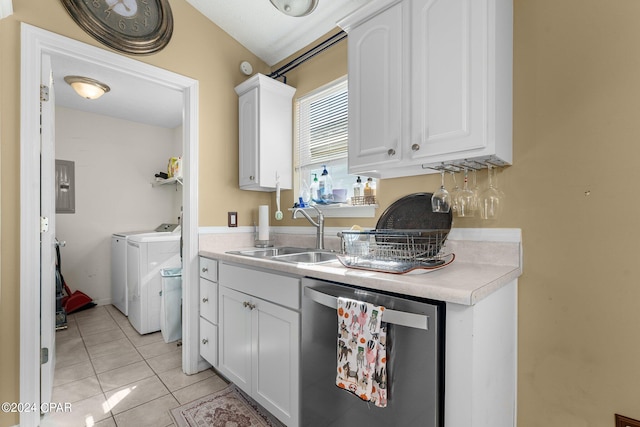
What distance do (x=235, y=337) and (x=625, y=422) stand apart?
71.3 inches

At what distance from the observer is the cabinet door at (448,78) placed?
46.6 inches

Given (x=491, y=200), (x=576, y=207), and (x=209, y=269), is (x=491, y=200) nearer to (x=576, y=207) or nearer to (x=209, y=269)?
(x=576, y=207)

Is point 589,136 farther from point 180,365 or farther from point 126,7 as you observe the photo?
point 180,365

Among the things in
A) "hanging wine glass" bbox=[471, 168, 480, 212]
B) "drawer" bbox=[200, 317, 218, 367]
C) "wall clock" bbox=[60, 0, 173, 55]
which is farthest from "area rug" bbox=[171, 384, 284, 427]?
"wall clock" bbox=[60, 0, 173, 55]

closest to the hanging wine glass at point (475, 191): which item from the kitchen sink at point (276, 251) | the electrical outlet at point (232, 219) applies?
the kitchen sink at point (276, 251)

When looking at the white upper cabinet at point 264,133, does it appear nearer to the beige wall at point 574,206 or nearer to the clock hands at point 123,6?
the clock hands at point 123,6

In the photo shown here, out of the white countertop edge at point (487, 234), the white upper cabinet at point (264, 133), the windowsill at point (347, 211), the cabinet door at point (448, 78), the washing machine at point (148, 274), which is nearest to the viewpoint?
the cabinet door at point (448, 78)

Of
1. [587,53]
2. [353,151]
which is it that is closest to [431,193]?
[353,151]

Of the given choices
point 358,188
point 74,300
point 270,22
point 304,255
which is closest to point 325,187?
point 358,188

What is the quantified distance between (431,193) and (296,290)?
0.88 metres

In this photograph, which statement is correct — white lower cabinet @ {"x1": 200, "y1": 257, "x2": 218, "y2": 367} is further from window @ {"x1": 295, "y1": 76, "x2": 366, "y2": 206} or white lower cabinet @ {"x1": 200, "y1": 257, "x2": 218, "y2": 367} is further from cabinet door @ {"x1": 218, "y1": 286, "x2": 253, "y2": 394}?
window @ {"x1": 295, "y1": 76, "x2": 366, "y2": 206}

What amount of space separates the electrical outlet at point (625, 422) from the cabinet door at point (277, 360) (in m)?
1.24

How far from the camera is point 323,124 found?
230 centimetres

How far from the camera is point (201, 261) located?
225 cm
